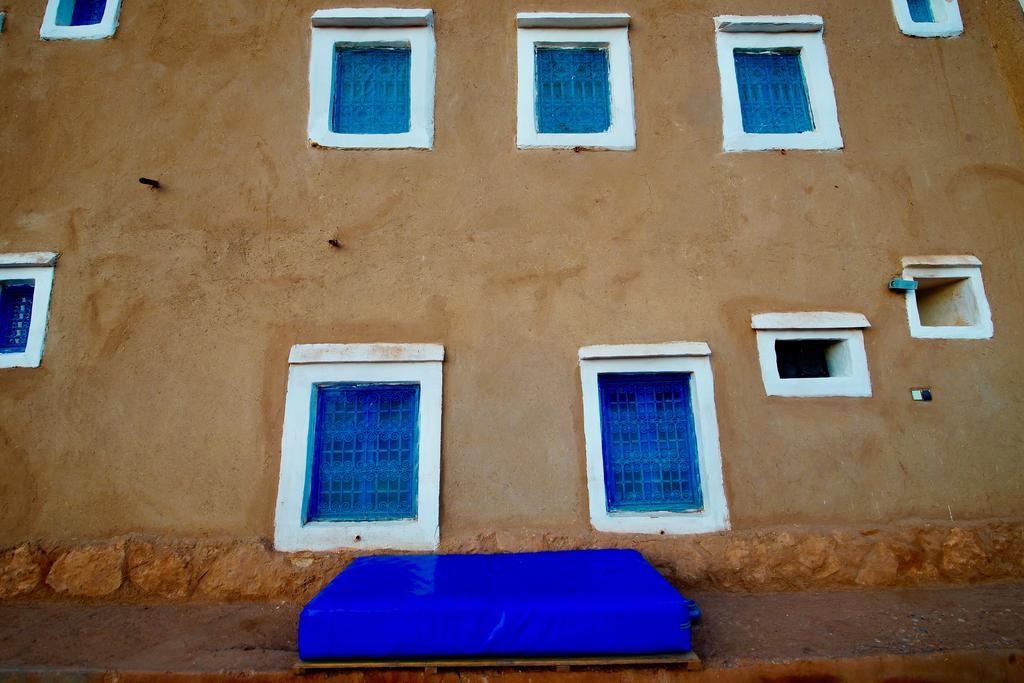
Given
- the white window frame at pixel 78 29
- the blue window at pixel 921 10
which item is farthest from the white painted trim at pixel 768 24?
the white window frame at pixel 78 29

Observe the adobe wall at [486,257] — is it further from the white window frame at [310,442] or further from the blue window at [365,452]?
the blue window at [365,452]

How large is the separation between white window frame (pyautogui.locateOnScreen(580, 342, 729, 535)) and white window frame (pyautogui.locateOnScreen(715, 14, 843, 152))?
7.46 ft

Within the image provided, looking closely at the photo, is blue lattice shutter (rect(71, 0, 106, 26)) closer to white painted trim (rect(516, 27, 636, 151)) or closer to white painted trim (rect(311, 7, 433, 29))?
white painted trim (rect(311, 7, 433, 29))

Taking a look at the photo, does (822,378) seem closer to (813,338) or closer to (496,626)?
(813,338)

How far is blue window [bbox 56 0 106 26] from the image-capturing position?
6.05 metres

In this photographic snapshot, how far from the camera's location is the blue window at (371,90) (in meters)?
5.79

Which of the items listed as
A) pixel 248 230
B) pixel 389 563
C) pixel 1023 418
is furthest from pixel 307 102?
pixel 1023 418

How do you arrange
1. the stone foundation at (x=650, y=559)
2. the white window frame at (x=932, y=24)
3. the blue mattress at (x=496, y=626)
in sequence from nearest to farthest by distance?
the blue mattress at (x=496, y=626)
the stone foundation at (x=650, y=559)
the white window frame at (x=932, y=24)

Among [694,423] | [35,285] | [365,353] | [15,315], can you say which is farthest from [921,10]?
[15,315]

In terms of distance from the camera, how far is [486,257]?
5.41 metres

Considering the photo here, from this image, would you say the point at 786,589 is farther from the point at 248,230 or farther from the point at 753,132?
the point at 248,230

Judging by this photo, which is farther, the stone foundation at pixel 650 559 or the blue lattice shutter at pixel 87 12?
the blue lattice shutter at pixel 87 12

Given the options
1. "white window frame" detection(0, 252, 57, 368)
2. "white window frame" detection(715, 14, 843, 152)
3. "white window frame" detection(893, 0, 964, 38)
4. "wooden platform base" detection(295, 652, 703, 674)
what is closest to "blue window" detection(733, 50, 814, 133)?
"white window frame" detection(715, 14, 843, 152)

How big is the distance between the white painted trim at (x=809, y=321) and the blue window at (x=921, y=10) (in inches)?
144
